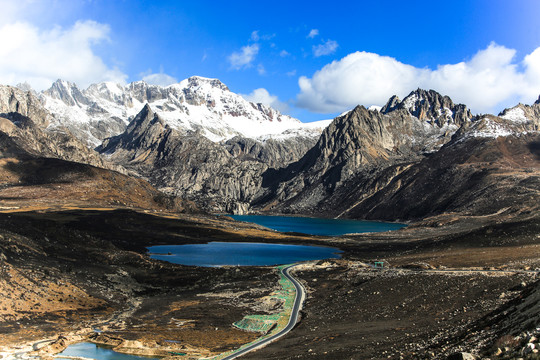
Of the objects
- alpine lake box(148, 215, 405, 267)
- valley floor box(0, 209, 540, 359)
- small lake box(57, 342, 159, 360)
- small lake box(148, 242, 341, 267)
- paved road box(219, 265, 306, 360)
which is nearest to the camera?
valley floor box(0, 209, 540, 359)

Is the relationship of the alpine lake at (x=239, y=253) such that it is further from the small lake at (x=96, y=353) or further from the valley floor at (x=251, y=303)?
the small lake at (x=96, y=353)

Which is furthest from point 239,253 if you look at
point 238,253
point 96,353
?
point 96,353

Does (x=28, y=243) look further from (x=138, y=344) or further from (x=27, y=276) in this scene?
(x=138, y=344)

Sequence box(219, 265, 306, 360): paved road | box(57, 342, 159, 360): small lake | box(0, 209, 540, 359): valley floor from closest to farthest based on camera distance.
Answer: box(0, 209, 540, 359): valley floor
box(57, 342, 159, 360): small lake
box(219, 265, 306, 360): paved road

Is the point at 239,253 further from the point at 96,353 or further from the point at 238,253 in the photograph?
the point at 96,353

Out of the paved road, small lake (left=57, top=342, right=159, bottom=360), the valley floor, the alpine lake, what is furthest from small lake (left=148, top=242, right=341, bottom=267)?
small lake (left=57, top=342, right=159, bottom=360)

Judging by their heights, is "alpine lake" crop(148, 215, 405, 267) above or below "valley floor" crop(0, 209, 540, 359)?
below

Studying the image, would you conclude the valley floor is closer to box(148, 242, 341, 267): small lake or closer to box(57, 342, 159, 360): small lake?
box(57, 342, 159, 360): small lake
